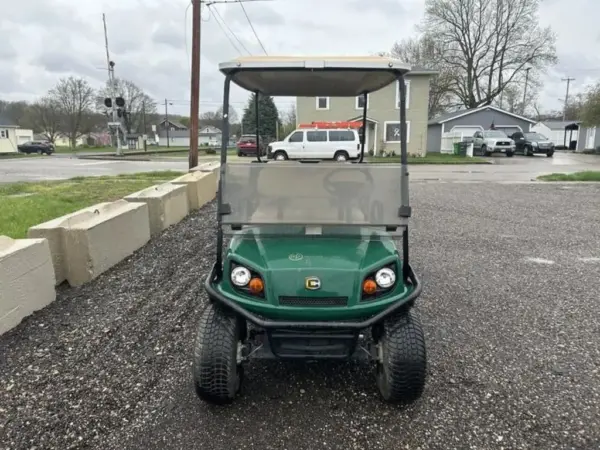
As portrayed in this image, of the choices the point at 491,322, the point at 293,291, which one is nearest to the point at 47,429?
the point at 293,291

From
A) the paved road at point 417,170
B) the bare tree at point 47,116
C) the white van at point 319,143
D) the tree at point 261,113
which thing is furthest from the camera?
the bare tree at point 47,116

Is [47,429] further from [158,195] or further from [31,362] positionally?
[158,195]

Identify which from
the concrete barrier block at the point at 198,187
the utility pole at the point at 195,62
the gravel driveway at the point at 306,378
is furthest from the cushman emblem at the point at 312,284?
the utility pole at the point at 195,62

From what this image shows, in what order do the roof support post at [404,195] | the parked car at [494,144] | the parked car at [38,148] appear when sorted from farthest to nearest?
1. the parked car at [38,148]
2. the parked car at [494,144]
3. the roof support post at [404,195]

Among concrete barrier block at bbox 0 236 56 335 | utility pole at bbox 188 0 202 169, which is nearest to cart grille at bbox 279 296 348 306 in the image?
concrete barrier block at bbox 0 236 56 335

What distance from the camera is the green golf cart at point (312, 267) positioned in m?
2.55

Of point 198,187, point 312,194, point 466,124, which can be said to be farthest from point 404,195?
point 466,124

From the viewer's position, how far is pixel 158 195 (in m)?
7.35

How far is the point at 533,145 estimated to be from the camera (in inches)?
1324

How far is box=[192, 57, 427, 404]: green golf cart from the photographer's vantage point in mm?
2555

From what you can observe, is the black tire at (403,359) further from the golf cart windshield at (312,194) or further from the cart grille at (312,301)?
the golf cart windshield at (312,194)

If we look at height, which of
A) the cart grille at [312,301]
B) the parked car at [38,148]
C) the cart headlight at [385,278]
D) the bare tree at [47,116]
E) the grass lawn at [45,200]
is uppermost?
the bare tree at [47,116]

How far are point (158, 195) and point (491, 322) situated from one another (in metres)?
5.41

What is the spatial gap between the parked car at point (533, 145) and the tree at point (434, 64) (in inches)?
471
